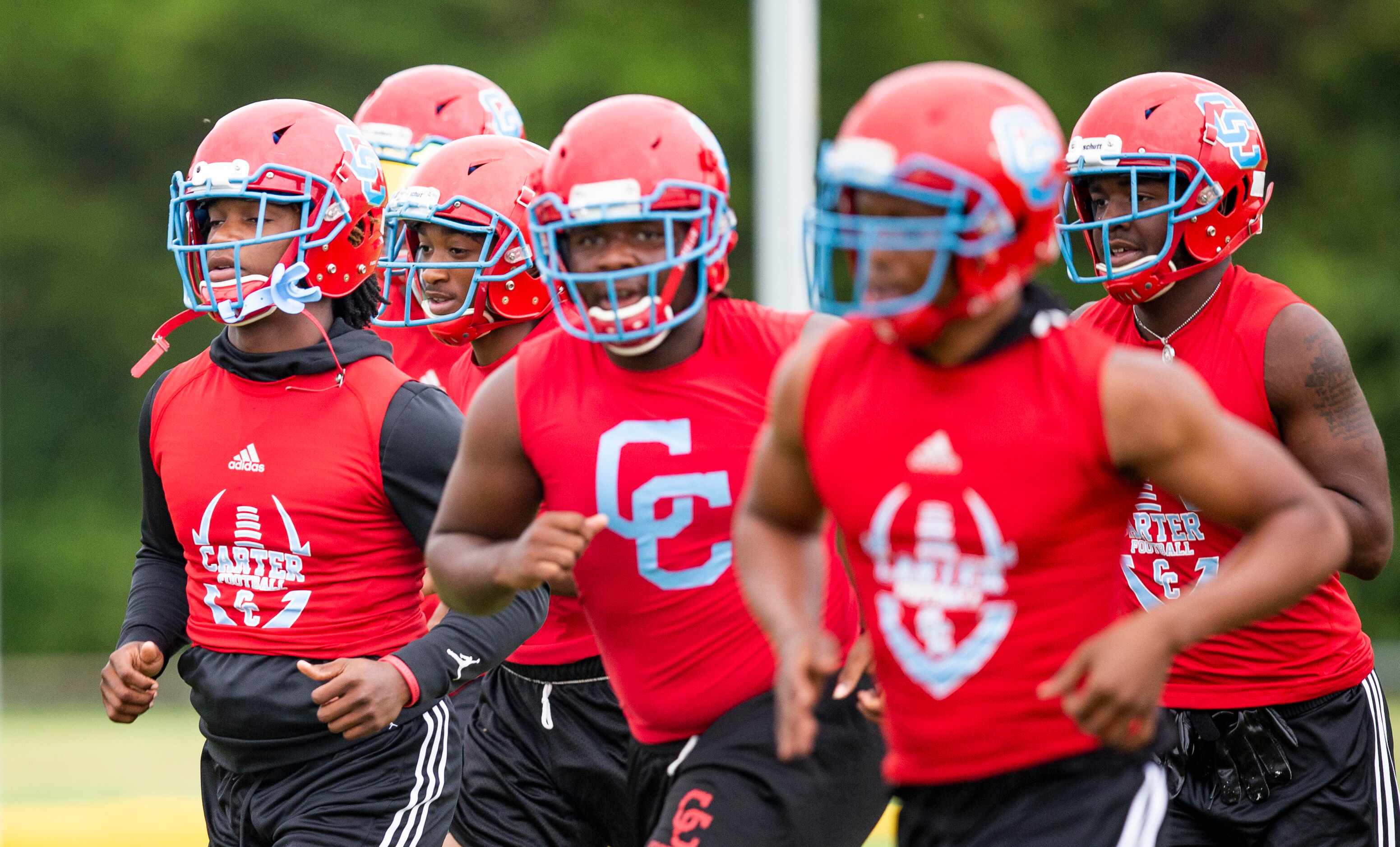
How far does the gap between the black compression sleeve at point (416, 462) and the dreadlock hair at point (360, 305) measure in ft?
1.48

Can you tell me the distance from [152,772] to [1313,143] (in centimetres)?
1209

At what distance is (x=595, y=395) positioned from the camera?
12.4 feet

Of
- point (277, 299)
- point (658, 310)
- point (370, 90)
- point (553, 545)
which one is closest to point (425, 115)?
point (277, 299)

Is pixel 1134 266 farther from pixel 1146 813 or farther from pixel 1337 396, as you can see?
pixel 1146 813

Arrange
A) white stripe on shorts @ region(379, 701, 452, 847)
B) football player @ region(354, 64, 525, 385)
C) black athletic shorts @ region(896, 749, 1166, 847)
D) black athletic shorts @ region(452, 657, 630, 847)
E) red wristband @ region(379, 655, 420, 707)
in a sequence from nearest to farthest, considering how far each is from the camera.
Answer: black athletic shorts @ region(896, 749, 1166, 847), red wristband @ region(379, 655, 420, 707), white stripe on shorts @ region(379, 701, 452, 847), black athletic shorts @ region(452, 657, 630, 847), football player @ region(354, 64, 525, 385)

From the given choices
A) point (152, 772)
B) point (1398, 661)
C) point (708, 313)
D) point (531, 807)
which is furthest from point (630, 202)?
point (1398, 661)

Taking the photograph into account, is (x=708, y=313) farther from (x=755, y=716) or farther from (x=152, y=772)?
(x=152, y=772)

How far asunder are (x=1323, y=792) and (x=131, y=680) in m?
2.84

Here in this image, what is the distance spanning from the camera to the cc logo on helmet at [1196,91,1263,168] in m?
4.70

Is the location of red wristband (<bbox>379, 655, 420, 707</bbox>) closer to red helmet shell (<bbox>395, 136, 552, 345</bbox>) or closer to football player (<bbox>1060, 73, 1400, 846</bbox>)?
red helmet shell (<bbox>395, 136, 552, 345</bbox>)

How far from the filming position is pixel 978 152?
295 cm

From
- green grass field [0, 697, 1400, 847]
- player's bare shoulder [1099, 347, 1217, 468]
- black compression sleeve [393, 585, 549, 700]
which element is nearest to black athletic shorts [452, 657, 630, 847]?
black compression sleeve [393, 585, 549, 700]

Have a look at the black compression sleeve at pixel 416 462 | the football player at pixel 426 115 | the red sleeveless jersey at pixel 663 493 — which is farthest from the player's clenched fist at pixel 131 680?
the football player at pixel 426 115

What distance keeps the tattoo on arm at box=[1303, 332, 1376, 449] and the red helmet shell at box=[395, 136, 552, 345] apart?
2100 mm
